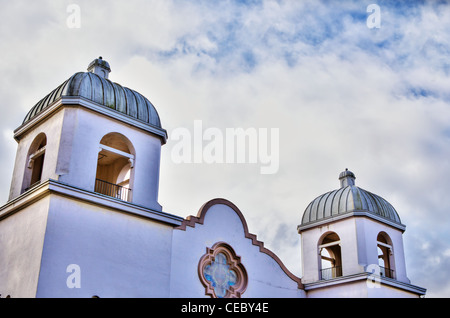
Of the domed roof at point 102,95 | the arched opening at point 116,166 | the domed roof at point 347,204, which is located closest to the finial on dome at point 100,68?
the domed roof at point 102,95

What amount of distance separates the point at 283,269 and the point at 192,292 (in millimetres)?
4547

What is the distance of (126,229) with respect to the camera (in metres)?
16.7

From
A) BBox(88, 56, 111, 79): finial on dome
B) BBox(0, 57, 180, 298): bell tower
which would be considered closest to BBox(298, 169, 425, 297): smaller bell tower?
BBox(0, 57, 180, 298): bell tower

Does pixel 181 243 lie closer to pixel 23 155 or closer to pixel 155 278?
pixel 155 278

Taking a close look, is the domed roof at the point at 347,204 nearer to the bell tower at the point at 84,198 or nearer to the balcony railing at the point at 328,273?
the balcony railing at the point at 328,273

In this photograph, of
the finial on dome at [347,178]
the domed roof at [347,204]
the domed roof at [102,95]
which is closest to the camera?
the domed roof at [102,95]

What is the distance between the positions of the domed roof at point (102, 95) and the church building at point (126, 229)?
0.13ft

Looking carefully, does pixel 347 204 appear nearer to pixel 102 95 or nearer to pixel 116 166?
pixel 116 166

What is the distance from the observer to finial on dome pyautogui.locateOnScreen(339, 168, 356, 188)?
24.6m

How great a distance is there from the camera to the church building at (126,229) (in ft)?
50.5

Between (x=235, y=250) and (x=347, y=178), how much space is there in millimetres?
6726

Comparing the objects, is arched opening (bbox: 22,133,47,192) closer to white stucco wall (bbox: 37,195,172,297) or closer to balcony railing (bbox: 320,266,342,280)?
white stucco wall (bbox: 37,195,172,297)

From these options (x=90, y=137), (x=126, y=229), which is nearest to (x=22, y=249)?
(x=126, y=229)
